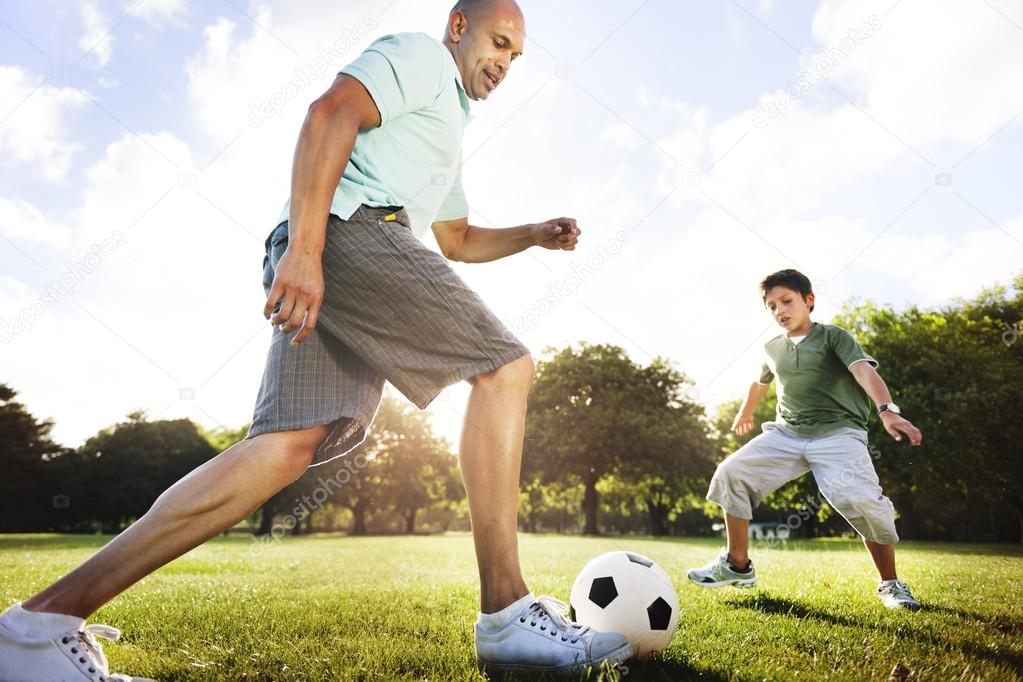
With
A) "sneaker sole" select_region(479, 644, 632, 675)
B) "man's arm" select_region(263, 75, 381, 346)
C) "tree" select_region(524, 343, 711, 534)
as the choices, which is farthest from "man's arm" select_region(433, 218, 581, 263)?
"tree" select_region(524, 343, 711, 534)

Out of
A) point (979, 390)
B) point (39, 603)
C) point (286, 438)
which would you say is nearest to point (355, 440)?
point (286, 438)

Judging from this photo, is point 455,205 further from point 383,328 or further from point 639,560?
point 639,560

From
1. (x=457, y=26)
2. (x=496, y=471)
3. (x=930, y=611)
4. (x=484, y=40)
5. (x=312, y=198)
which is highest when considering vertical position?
(x=457, y=26)

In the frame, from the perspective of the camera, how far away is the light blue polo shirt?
238 cm

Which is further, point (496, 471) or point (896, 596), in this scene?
point (896, 596)

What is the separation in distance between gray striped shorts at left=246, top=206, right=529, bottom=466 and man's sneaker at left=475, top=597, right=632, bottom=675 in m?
0.86

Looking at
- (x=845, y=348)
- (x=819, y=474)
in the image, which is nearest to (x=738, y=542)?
(x=819, y=474)

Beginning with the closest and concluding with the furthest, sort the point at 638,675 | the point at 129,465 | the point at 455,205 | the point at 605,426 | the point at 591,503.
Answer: the point at 638,675 → the point at 455,205 → the point at 605,426 → the point at 591,503 → the point at 129,465

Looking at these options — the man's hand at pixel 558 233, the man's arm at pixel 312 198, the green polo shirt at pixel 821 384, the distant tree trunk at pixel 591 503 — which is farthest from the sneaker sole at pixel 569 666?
the distant tree trunk at pixel 591 503

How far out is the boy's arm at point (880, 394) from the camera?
3.99 metres

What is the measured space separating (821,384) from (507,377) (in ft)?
11.9

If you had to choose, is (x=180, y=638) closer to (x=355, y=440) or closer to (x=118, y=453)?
(x=355, y=440)

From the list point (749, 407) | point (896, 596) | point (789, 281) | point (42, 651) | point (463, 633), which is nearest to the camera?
point (42, 651)

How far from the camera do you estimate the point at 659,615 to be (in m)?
2.73
